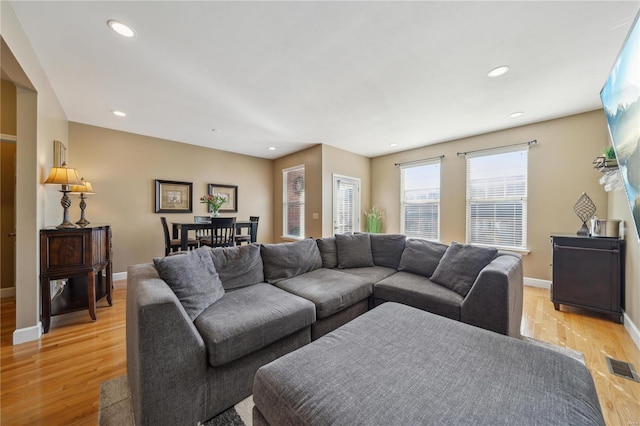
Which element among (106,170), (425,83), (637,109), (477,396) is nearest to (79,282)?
(106,170)

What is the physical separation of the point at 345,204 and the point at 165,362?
4.38m

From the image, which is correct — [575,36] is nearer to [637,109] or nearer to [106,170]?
[637,109]

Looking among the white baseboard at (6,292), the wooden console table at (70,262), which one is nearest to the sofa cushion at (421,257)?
the wooden console table at (70,262)

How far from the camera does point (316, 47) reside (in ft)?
6.56

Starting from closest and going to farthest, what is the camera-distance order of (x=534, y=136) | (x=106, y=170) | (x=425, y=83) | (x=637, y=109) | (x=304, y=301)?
(x=637, y=109) < (x=304, y=301) < (x=425, y=83) < (x=534, y=136) < (x=106, y=170)

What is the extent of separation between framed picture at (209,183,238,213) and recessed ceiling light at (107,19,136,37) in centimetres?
333

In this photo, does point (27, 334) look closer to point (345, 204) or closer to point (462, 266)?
point (462, 266)

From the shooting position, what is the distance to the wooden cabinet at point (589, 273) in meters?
2.55

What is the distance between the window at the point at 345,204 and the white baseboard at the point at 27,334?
13.5ft

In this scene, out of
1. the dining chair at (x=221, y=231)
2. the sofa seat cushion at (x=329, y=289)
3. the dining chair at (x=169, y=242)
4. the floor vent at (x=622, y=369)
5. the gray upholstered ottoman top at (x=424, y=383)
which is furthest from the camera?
the dining chair at (x=169, y=242)

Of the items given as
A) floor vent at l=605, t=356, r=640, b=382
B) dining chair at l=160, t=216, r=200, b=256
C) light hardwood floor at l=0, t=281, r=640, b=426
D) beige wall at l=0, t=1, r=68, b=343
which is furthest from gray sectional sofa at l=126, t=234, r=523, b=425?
dining chair at l=160, t=216, r=200, b=256

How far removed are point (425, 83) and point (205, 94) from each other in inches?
98.7

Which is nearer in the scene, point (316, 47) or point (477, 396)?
point (477, 396)

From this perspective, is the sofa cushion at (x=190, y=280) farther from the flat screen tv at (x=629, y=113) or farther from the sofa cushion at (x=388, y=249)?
the flat screen tv at (x=629, y=113)
